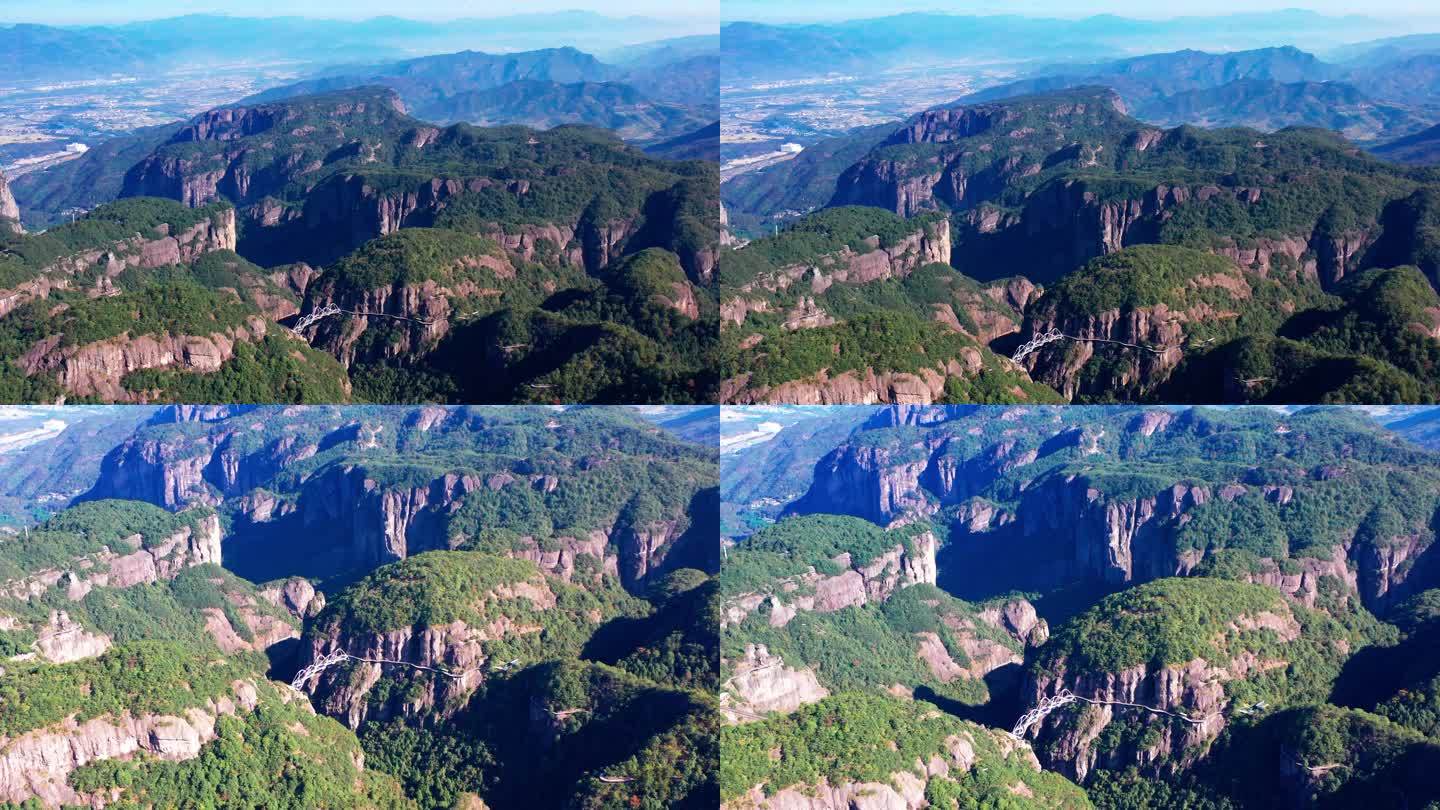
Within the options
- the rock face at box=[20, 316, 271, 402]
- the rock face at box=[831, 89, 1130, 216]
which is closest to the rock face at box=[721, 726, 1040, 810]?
the rock face at box=[20, 316, 271, 402]

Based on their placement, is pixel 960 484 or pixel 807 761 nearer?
pixel 807 761

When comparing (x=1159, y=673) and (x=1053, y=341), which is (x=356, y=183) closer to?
(x=1053, y=341)

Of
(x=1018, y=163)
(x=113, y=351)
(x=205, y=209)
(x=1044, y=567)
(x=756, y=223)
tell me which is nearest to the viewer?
(x=1044, y=567)

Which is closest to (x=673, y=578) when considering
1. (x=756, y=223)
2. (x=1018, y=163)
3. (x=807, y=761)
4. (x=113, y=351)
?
(x=807, y=761)

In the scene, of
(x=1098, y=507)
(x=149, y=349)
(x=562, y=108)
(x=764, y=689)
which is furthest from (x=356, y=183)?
(x=764, y=689)

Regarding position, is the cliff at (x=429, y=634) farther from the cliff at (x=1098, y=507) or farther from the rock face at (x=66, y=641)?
the cliff at (x=1098, y=507)

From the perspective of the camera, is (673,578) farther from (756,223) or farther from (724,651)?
(756,223)
